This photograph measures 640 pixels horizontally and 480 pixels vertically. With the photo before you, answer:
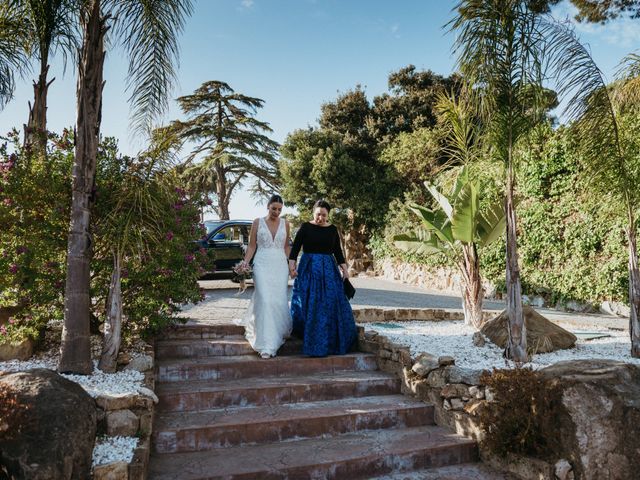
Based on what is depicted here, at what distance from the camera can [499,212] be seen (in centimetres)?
684

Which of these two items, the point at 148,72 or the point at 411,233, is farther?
the point at 411,233

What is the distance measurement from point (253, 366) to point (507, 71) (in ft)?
14.4

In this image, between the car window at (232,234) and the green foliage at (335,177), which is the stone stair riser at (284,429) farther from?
the green foliage at (335,177)

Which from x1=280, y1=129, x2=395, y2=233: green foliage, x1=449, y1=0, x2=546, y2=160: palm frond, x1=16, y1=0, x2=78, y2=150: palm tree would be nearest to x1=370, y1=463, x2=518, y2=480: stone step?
x1=449, y1=0, x2=546, y2=160: palm frond

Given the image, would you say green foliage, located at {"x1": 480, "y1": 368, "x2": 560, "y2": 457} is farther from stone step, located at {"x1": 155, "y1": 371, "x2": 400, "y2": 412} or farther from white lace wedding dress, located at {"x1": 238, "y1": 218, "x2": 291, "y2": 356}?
white lace wedding dress, located at {"x1": 238, "y1": 218, "x2": 291, "y2": 356}

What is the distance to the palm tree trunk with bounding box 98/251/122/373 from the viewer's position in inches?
168

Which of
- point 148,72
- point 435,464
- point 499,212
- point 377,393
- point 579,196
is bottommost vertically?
point 435,464

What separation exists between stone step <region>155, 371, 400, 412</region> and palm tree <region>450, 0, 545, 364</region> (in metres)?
1.64

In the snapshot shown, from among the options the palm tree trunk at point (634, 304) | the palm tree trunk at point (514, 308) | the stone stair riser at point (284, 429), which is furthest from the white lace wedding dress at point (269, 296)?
the palm tree trunk at point (634, 304)

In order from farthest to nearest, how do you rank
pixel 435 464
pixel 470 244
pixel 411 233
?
pixel 411 233 < pixel 470 244 < pixel 435 464

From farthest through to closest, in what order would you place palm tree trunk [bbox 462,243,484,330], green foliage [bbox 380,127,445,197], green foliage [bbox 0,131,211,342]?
green foliage [bbox 380,127,445,197], palm tree trunk [bbox 462,243,484,330], green foliage [bbox 0,131,211,342]

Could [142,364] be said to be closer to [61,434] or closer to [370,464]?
[61,434]

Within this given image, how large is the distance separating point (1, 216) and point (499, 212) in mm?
6350

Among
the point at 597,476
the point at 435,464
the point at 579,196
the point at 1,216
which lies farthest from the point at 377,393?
the point at 579,196
